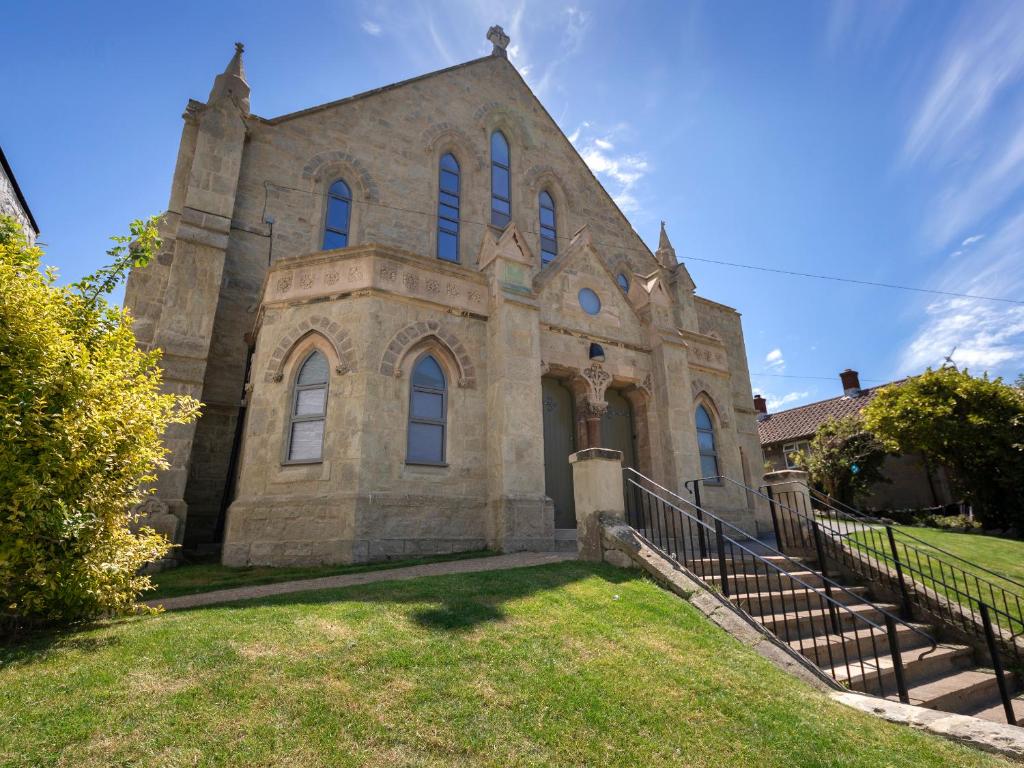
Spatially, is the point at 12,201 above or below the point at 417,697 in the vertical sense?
above

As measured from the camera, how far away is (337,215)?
14.9m

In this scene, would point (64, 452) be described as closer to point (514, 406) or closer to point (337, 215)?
point (514, 406)

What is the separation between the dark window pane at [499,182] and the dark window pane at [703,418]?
28.8 feet

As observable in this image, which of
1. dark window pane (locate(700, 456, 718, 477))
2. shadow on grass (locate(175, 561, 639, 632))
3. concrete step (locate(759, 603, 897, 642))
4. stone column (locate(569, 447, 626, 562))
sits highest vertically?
dark window pane (locate(700, 456, 718, 477))

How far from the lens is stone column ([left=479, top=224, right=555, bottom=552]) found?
10.0m

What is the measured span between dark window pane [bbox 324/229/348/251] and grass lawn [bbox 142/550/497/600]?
8347mm

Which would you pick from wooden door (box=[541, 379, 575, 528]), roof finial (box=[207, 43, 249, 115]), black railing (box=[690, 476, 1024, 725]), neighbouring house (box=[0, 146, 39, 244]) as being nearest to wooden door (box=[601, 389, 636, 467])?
wooden door (box=[541, 379, 575, 528])

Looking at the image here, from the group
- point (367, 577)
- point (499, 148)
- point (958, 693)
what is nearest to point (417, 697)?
point (367, 577)

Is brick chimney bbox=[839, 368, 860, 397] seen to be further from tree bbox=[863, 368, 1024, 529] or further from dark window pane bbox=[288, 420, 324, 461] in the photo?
dark window pane bbox=[288, 420, 324, 461]

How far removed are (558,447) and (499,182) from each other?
954 cm

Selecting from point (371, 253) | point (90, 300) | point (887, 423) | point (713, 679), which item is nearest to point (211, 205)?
point (371, 253)

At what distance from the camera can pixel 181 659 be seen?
4.29 metres

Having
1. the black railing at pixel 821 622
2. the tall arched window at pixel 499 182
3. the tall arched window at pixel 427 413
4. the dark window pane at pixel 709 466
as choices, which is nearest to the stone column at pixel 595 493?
the black railing at pixel 821 622

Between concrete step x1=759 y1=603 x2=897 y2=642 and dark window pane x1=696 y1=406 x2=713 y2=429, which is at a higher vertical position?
dark window pane x1=696 y1=406 x2=713 y2=429
